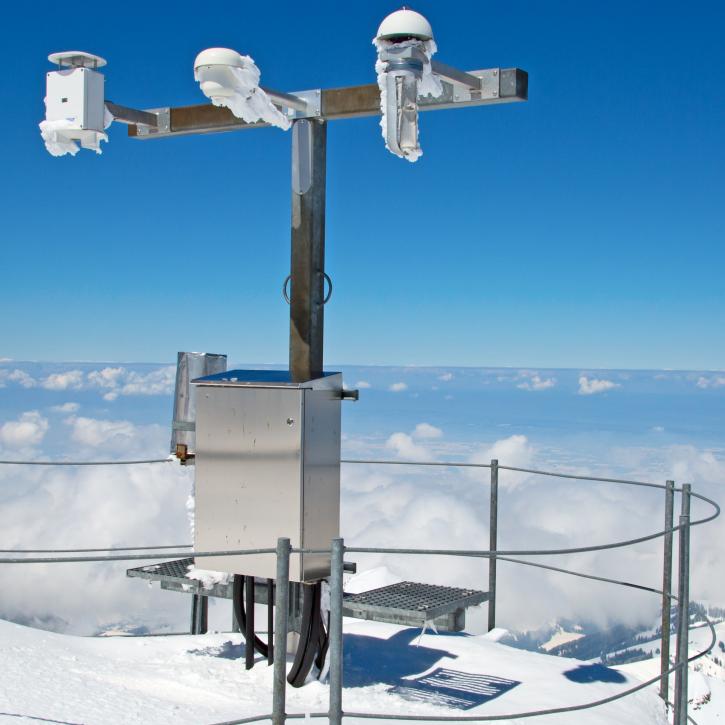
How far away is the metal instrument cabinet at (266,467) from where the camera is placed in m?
4.35

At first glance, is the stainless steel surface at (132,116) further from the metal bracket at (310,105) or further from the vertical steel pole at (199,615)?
the vertical steel pole at (199,615)

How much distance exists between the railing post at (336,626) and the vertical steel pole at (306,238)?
1504 millimetres

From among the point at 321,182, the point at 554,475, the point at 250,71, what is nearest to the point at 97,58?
the point at 250,71

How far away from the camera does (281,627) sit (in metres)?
3.22

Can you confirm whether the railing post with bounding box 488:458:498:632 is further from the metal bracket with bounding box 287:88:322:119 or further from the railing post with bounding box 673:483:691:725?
the metal bracket with bounding box 287:88:322:119

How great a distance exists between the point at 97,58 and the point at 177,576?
2520 mm

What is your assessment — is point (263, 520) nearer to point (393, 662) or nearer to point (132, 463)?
point (393, 662)

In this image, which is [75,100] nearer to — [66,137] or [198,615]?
[66,137]

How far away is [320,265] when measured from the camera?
4.61 meters

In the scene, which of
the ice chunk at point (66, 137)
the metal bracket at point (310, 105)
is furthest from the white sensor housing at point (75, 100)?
the metal bracket at point (310, 105)

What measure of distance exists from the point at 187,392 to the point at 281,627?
2.02m

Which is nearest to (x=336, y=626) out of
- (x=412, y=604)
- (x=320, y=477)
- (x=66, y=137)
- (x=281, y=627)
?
(x=281, y=627)

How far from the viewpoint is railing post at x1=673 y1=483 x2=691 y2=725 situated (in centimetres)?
416

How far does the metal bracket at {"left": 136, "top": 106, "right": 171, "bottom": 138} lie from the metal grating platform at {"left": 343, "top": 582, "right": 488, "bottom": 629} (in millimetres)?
2533
